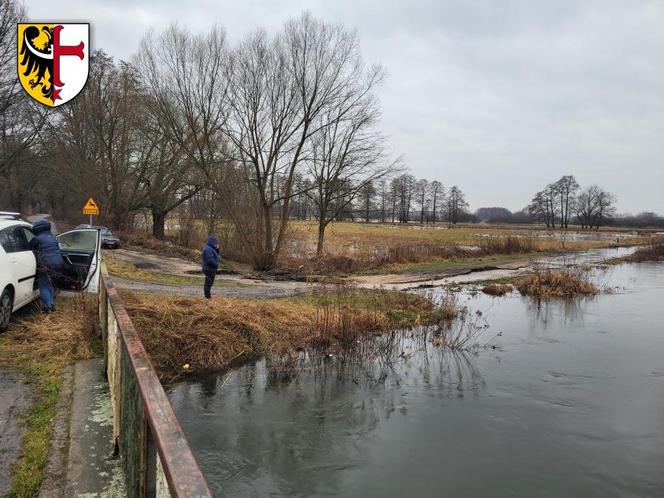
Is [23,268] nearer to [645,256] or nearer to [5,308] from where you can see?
[5,308]

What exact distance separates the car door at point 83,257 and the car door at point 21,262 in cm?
63

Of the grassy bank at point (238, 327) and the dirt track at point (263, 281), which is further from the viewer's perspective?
the dirt track at point (263, 281)

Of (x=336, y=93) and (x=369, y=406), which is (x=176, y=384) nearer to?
(x=369, y=406)

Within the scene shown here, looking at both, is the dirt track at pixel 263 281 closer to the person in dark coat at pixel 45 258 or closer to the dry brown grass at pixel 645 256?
the person in dark coat at pixel 45 258

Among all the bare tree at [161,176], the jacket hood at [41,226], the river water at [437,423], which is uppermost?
the bare tree at [161,176]

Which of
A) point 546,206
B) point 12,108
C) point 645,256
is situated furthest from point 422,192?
point 12,108

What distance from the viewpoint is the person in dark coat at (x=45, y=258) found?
28.5ft

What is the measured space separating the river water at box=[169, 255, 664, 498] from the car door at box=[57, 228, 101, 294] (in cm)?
309

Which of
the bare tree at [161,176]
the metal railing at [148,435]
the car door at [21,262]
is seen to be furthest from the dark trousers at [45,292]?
the bare tree at [161,176]

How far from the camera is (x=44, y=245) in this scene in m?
8.85

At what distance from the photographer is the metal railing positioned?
5.24ft

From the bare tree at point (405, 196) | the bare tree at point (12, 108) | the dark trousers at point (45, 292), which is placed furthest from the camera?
the bare tree at point (405, 196)

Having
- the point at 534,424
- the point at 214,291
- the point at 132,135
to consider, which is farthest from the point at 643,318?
the point at 132,135

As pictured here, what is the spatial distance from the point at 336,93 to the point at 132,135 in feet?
60.8
